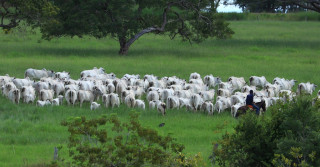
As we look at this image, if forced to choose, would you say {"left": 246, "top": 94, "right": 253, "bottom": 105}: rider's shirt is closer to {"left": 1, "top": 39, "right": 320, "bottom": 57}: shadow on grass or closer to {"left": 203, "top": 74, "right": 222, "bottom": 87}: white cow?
{"left": 203, "top": 74, "right": 222, "bottom": 87}: white cow

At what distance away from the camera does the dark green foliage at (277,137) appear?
9.70m

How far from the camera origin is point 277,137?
10.7 m

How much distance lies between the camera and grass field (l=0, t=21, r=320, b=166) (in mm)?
14409

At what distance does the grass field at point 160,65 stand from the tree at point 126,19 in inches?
55.5

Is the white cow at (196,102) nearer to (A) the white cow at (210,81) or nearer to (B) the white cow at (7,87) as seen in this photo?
(A) the white cow at (210,81)

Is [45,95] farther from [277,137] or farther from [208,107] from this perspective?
[277,137]

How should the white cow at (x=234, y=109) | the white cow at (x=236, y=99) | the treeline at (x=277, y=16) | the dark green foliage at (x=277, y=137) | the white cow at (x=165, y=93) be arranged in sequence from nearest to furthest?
the dark green foliage at (x=277, y=137) → the white cow at (x=234, y=109) → the white cow at (x=236, y=99) → the white cow at (x=165, y=93) → the treeline at (x=277, y=16)

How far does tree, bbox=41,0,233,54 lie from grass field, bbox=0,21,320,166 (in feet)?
4.62

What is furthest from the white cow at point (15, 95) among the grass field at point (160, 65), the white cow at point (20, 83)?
the white cow at point (20, 83)

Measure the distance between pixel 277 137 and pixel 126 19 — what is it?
3058 cm

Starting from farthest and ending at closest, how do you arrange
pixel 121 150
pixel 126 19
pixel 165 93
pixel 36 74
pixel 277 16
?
pixel 277 16
pixel 126 19
pixel 36 74
pixel 165 93
pixel 121 150

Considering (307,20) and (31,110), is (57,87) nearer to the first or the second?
(31,110)

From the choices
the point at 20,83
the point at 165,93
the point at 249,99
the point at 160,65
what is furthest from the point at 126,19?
the point at 249,99

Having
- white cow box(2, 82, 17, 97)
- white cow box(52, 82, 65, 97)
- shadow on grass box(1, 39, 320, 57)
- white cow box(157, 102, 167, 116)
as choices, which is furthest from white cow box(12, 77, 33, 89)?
shadow on grass box(1, 39, 320, 57)
